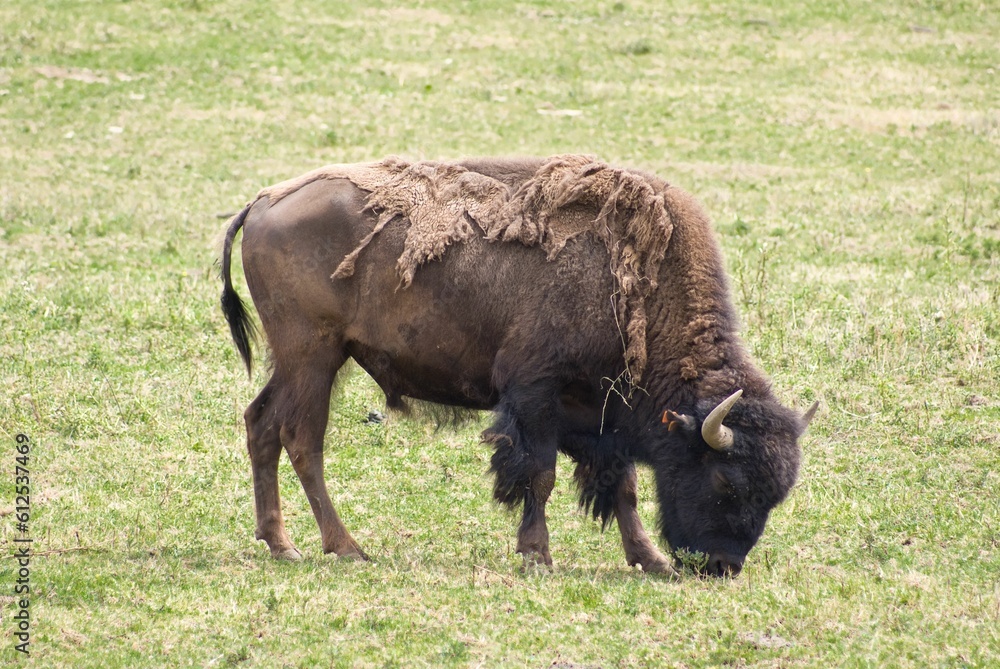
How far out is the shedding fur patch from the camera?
714cm

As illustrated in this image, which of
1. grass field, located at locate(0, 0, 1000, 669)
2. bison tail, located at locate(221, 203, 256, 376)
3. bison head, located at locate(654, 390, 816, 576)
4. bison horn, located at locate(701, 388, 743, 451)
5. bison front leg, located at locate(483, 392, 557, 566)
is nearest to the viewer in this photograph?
grass field, located at locate(0, 0, 1000, 669)

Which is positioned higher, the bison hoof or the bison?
the bison

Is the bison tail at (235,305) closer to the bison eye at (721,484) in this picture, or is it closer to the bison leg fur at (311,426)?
the bison leg fur at (311,426)

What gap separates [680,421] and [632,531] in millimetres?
1002

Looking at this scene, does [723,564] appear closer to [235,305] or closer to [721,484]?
[721,484]

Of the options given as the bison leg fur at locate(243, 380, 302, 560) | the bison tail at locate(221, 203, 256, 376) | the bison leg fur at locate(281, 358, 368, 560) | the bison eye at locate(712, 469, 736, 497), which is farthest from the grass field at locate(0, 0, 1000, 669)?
the bison tail at locate(221, 203, 256, 376)

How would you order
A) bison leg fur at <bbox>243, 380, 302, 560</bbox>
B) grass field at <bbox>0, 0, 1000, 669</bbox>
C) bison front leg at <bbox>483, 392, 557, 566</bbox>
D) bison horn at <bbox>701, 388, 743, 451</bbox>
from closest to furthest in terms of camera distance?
1. grass field at <bbox>0, 0, 1000, 669</bbox>
2. bison horn at <bbox>701, 388, 743, 451</bbox>
3. bison front leg at <bbox>483, 392, 557, 566</bbox>
4. bison leg fur at <bbox>243, 380, 302, 560</bbox>

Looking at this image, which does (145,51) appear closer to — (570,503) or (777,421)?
(570,503)

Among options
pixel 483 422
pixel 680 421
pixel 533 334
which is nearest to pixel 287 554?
pixel 533 334

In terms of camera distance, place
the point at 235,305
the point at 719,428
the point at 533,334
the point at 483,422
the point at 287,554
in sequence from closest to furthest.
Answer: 1. the point at 719,428
2. the point at 533,334
3. the point at 287,554
4. the point at 235,305
5. the point at 483,422

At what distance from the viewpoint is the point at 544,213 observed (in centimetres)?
735

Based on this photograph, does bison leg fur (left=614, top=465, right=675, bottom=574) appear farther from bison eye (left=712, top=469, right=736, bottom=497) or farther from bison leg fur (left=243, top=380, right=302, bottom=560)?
bison leg fur (left=243, top=380, right=302, bottom=560)

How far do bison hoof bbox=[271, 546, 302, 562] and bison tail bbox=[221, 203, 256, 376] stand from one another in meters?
1.28

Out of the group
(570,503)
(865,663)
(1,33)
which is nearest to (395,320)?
(570,503)
